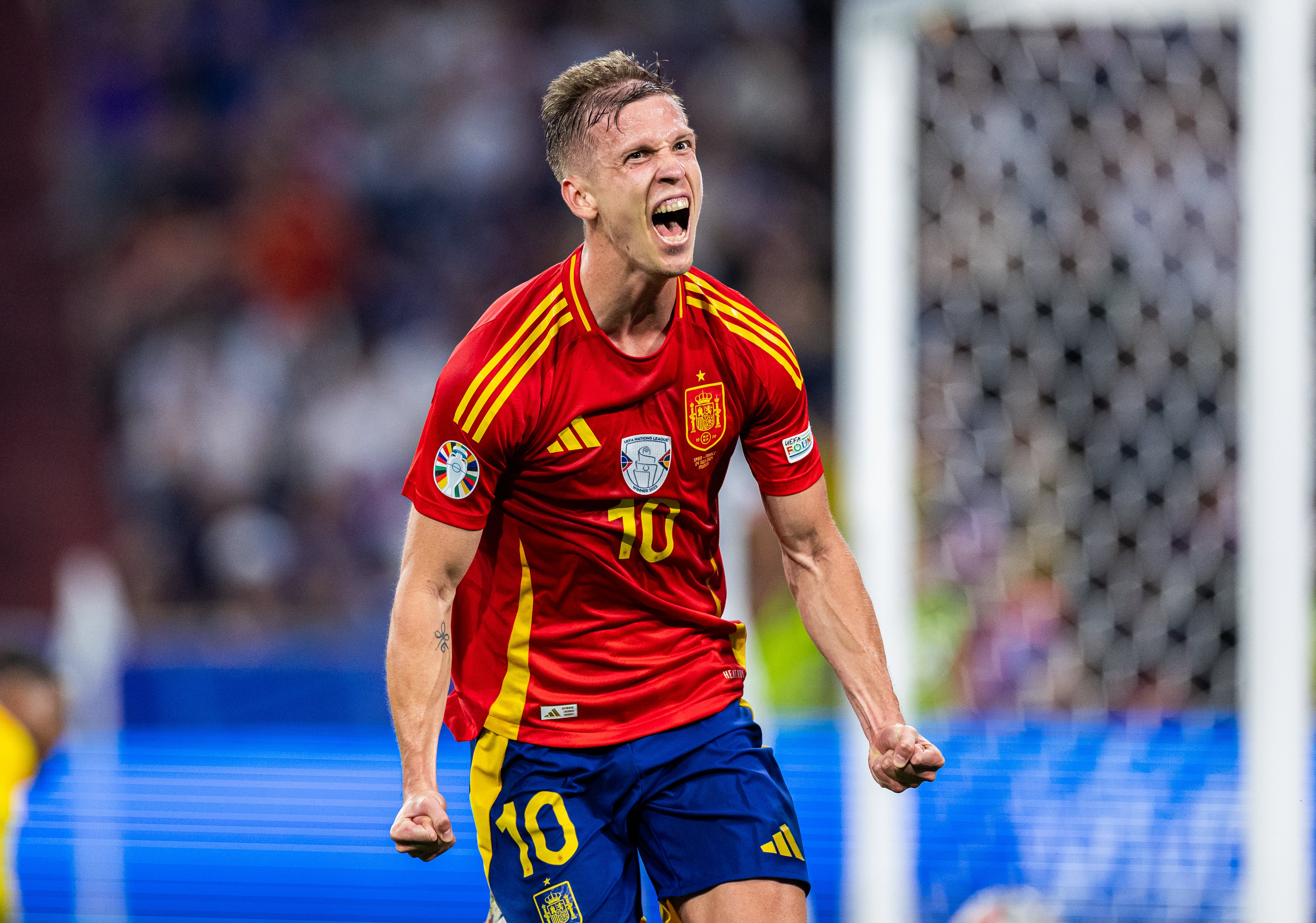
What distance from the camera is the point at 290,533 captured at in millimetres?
9164

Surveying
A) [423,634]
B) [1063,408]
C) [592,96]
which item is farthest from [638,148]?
[1063,408]

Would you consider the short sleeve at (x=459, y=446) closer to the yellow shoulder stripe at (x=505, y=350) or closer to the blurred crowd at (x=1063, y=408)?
the yellow shoulder stripe at (x=505, y=350)

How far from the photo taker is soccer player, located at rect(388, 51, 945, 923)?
2.58 metres

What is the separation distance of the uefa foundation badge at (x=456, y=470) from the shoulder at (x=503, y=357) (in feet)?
0.11

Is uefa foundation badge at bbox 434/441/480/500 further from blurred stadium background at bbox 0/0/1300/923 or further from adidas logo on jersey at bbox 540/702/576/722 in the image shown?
blurred stadium background at bbox 0/0/1300/923

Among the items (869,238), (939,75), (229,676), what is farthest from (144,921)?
(939,75)

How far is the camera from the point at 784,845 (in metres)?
2.69

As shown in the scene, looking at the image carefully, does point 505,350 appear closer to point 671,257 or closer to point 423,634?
point 671,257

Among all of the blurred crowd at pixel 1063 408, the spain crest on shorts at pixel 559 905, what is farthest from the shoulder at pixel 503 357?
the blurred crowd at pixel 1063 408

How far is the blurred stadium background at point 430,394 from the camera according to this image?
192 inches

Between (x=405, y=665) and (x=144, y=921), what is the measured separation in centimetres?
274

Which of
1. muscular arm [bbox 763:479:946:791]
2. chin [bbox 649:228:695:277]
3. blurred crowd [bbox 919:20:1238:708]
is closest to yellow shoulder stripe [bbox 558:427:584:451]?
chin [bbox 649:228:695:277]

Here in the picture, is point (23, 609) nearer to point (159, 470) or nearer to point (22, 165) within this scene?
point (159, 470)

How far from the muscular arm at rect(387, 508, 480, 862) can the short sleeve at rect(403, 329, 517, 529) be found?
0.11 feet
